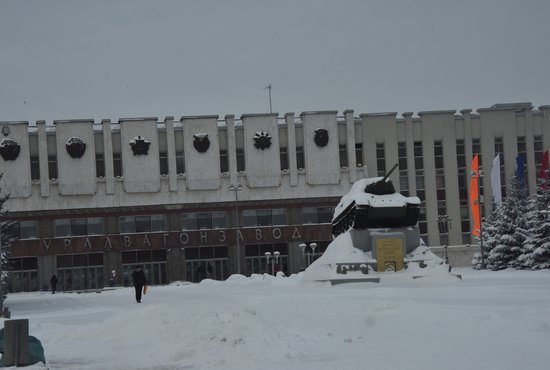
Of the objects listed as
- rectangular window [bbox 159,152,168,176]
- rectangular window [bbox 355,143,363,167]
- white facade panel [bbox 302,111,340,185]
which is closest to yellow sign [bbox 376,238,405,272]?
white facade panel [bbox 302,111,340,185]

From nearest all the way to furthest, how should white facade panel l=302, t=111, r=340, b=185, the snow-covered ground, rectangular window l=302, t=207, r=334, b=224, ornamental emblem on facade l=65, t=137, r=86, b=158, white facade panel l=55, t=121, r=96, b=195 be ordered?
the snow-covered ground
white facade panel l=55, t=121, r=96, b=195
ornamental emblem on facade l=65, t=137, r=86, b=158
white facade panel l=302, t=111, r=340, b=185
rectangular window l=302, t=207, r=334, b=224

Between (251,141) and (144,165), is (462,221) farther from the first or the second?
(144,165)

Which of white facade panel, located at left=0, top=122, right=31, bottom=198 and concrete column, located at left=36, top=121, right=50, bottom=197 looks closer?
white facade panel, located at left=0, top=122, right=31, bottom=198

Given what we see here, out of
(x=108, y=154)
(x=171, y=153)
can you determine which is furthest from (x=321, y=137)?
→ (x=108, y=154)

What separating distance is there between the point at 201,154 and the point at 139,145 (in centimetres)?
522

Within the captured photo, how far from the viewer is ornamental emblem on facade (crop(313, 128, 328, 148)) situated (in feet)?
241


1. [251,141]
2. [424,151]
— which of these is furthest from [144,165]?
[424,151]

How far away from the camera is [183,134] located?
72.9 metres

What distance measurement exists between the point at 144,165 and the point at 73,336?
56113 mm

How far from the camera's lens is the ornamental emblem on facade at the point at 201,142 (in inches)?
2859

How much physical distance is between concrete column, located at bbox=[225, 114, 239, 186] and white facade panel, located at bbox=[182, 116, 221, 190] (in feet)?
3.33

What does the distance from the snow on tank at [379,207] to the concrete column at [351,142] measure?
38.3 meters

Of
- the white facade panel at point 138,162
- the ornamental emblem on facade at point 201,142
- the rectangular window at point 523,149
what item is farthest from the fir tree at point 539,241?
the white facade panel at point 138,162

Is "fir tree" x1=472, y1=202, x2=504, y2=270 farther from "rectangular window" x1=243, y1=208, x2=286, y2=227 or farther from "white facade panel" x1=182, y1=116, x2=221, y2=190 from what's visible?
"white facade panel" x1=182, y1=116, x2=221, y2=190
